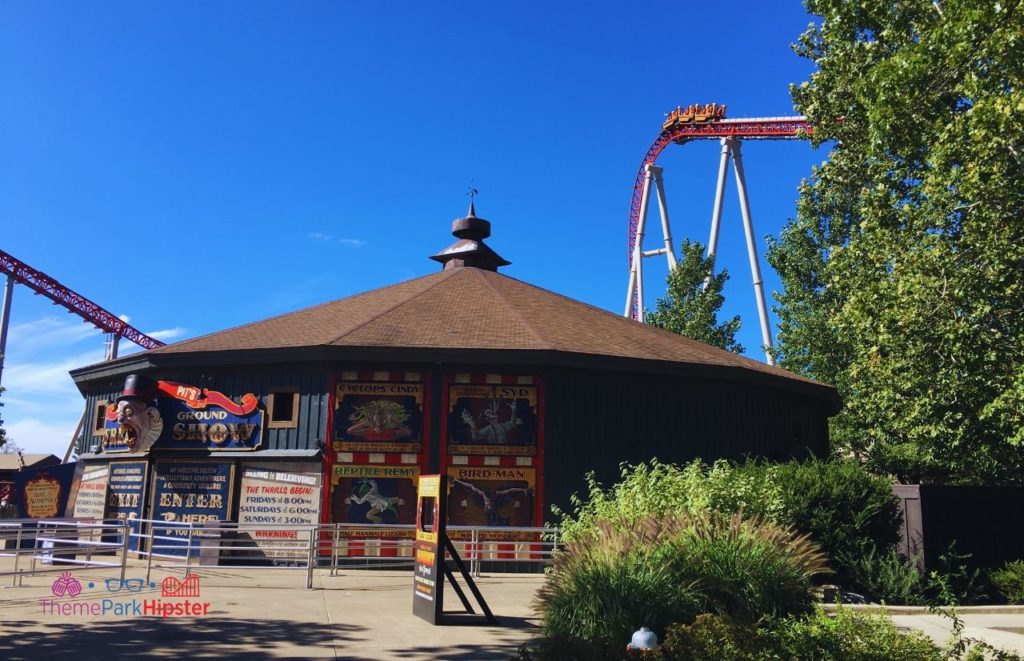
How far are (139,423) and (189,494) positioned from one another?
7.70 ft

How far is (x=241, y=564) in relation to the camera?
1828cm

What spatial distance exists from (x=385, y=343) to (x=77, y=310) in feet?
164

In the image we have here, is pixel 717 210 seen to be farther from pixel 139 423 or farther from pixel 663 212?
pixel 139 423

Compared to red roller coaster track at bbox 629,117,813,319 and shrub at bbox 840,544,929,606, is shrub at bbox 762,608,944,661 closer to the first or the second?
shrub at bbox 840,544,929,606

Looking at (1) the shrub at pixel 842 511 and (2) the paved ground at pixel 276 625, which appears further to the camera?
(1) the shrub at pixel 842 511

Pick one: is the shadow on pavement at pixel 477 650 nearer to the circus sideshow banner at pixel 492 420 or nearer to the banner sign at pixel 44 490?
the circus sideshow banner at pixel 492 420

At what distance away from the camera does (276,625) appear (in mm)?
9719

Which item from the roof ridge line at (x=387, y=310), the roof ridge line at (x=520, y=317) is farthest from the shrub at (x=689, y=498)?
the roof ridge line at (x=387, y=310)

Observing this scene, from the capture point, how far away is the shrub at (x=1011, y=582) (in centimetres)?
1338

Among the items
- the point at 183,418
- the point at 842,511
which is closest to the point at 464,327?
the point at 183,418

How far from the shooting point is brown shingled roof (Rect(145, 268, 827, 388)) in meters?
19.1

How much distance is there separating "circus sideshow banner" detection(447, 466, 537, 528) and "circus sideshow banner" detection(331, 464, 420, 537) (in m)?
1.00

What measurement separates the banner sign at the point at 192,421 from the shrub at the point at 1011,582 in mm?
15857

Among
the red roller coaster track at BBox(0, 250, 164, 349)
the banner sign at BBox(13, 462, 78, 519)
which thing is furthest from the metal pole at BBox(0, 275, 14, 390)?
the banner sign at BBox(13, 462, 78, 519)
